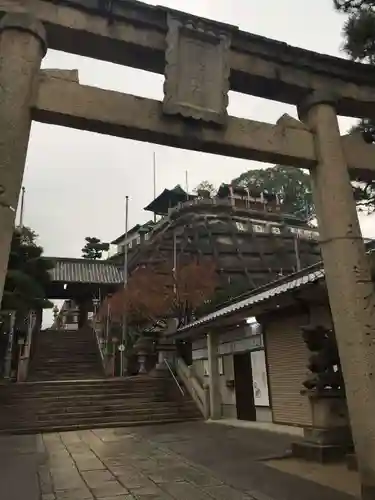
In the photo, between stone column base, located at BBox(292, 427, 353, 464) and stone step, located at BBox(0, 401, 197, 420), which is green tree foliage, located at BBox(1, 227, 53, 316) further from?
stone column base, located at BBox(292, 427, 353, 464)

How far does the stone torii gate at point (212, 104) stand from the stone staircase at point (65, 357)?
57.8 feet

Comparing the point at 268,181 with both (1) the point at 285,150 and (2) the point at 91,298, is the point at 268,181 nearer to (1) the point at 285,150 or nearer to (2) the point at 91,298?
(2) the point at 91,298

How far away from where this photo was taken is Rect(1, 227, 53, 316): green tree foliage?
16.5m

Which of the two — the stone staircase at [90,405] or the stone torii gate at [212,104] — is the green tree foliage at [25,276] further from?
the stone torii gate at [212,104]

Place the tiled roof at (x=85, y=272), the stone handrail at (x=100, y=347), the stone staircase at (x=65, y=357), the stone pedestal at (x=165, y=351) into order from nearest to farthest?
the stone pedestal at (x=165, y=351), the stone staircase at (x=65, y=357), the stone handrail at (x=100, y=347), the tiled roof at (x=85, y=272)

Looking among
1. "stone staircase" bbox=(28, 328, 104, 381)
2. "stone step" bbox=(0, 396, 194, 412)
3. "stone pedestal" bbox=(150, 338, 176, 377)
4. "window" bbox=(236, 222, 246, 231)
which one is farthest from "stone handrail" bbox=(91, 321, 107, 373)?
"window" bbox=(236, 222, 246, 231)

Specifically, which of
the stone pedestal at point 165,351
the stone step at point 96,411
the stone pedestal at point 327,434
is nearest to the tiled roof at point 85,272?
the stone pedestal at point 165,351

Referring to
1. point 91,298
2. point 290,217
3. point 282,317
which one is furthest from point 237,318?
point 290,217

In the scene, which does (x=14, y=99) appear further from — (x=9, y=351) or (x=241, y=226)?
(x=241, y=226)

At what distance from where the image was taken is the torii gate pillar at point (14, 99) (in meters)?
3.84

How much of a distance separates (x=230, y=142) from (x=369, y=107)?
2254mm

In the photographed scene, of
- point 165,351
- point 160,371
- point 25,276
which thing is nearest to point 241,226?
point 165,351

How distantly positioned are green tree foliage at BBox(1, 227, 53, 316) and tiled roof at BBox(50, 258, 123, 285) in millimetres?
9076

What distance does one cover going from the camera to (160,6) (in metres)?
4.82
